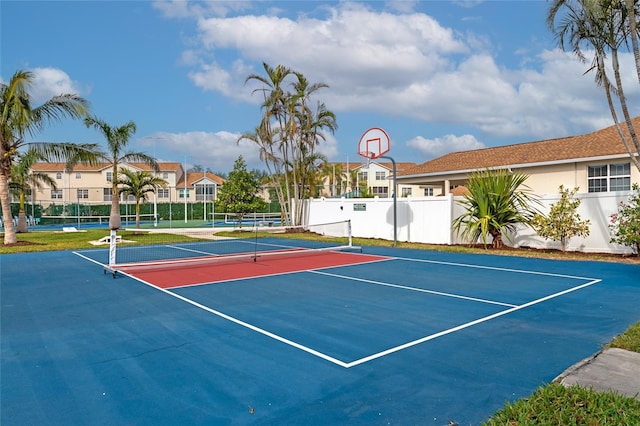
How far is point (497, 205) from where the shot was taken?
56.6ft

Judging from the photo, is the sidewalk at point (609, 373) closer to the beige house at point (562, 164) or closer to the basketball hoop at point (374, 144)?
the basketball hoop at point (374, 144)

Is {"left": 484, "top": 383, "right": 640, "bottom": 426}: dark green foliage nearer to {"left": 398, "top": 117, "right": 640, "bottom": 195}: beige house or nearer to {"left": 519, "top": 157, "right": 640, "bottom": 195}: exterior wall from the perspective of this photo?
{"left": 398, "top": 117, "right": 640, "bottom": 195}: beige house

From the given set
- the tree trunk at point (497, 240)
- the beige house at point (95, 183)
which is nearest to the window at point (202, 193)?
the beige house at point (95, 183)

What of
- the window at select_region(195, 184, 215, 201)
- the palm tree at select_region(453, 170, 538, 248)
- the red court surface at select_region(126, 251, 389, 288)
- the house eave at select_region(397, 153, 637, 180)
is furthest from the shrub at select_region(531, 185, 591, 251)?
the window at select_region(195, 184, 215, 201)

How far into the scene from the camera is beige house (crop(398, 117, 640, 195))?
1925 cm

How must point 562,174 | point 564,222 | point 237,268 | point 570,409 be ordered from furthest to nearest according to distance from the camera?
point 562,174 < point 564,222 < point 237,268 < point 570,409

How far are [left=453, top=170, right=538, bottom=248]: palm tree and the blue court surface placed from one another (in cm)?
625

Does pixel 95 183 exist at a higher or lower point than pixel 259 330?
higher

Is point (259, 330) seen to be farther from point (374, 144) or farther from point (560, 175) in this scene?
point (560, 175)

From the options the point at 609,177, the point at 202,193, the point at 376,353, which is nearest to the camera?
the point at 376,353

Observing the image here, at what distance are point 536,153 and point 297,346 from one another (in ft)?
68.8

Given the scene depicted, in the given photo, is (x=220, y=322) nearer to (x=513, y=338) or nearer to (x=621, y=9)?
(x=513, y=338)

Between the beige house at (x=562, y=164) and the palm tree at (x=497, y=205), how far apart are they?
419 centimetres

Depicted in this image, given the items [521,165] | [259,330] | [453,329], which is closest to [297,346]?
[259,330]
